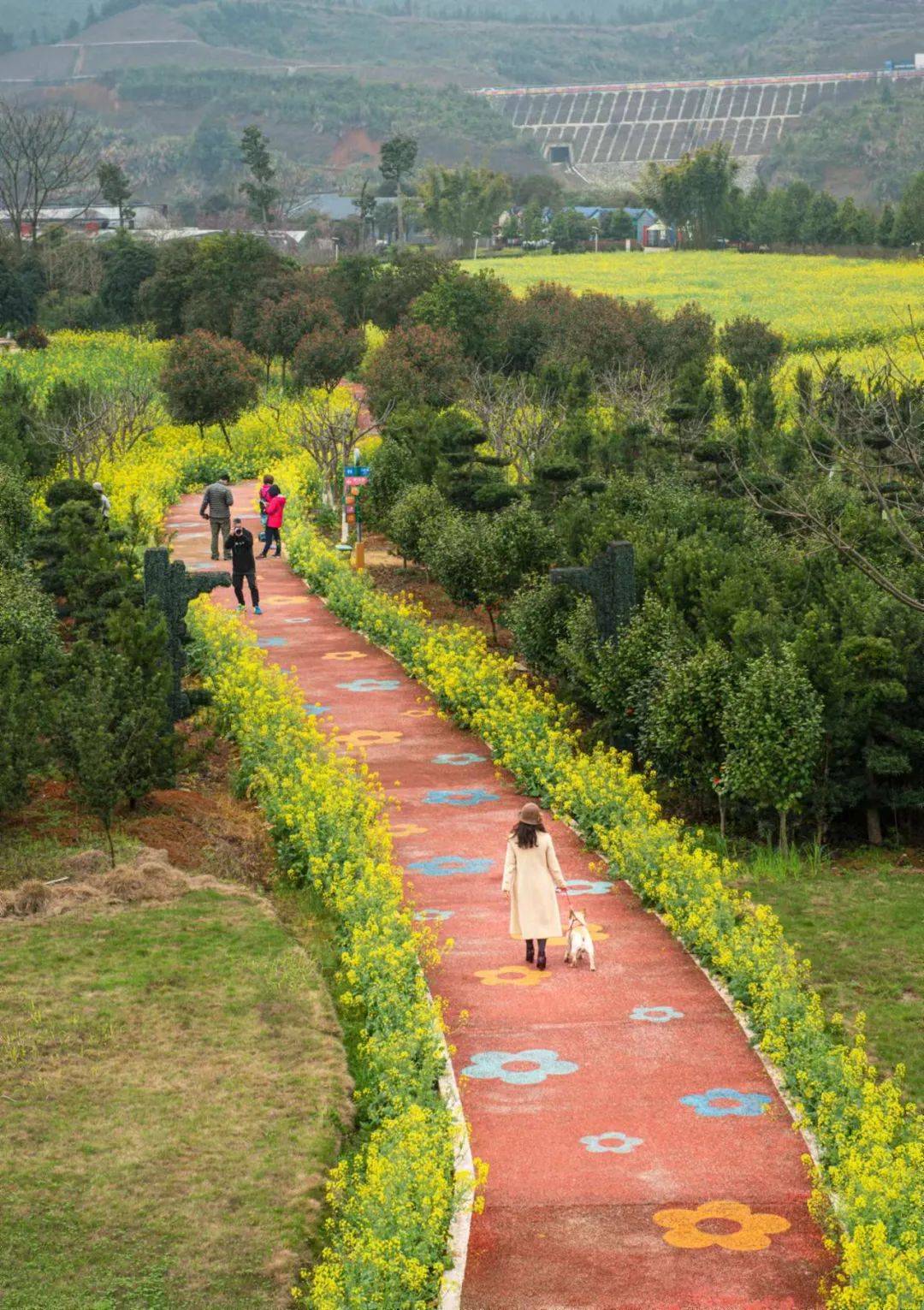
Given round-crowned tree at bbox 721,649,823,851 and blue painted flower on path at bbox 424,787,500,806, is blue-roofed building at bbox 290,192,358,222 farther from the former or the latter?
round-crowned tree at bbox 721,649,823,851

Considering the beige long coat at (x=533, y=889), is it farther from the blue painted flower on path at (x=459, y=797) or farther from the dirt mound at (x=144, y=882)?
the blue painted flower on path at (x=459, y=797)

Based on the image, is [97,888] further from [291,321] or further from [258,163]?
[258,163]

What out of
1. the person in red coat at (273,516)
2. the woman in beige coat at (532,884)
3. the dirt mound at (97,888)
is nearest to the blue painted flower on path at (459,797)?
the dirt mound at (97,888)

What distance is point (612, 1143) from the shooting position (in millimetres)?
11805

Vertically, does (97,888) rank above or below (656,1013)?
above

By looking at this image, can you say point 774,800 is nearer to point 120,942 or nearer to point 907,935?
point 907,935

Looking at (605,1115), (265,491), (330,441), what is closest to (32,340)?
(330,441)

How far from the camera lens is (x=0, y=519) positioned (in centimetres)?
2975

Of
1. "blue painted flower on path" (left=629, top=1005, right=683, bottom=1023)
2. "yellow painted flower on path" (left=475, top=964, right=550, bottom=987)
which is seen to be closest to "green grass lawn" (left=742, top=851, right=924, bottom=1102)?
"blue painted flower on path" (left=629, top=1005, right=683, bottom=1023)

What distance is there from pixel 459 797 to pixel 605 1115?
783cm

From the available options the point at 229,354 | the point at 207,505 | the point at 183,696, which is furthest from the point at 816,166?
the point at 183,696

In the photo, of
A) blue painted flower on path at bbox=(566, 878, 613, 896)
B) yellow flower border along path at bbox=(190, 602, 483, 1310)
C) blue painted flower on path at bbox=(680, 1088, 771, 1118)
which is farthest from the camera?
blue painted flower on path at bbox=(566, 878, 613, 896)

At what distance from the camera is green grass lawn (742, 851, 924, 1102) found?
13781 mm

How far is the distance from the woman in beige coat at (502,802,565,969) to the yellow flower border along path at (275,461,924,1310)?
1.06m
